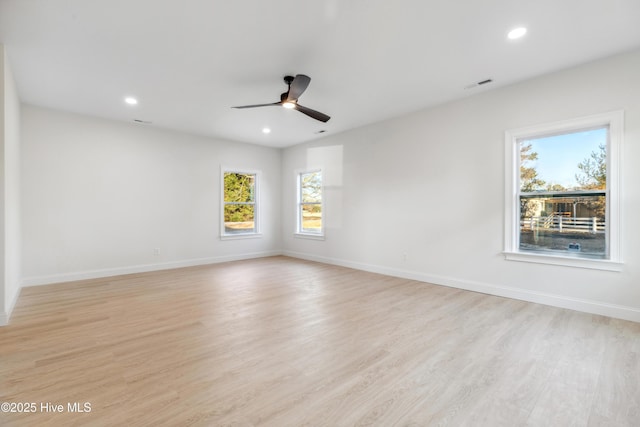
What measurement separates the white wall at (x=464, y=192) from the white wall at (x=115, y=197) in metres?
2.60

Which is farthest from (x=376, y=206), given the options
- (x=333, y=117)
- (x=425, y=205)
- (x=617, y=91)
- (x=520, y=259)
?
(x=617, y=91)

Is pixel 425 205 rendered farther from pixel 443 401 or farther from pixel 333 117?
pixel 443 401

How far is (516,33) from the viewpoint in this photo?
8.70ft

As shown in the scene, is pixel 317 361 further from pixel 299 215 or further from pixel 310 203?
pixel 299 215

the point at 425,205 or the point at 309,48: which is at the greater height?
the point at 309,48

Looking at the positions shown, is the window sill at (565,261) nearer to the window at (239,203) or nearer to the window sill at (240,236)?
the window sill at (240,236)

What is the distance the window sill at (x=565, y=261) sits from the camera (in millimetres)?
3084

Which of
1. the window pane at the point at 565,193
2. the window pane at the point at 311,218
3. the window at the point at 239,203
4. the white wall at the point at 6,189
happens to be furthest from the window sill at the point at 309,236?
the white wall at the point at 6,189

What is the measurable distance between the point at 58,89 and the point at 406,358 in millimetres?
5266

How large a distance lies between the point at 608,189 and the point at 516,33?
2007mm

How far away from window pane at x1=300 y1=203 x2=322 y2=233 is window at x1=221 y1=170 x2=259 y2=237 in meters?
1.18

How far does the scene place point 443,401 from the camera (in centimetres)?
177

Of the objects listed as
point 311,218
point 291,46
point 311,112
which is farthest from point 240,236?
point 291,46

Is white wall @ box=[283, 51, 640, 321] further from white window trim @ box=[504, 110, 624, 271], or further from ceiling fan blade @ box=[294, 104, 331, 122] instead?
ceiling fan blade @ box=[294, 104, 331, 122]
